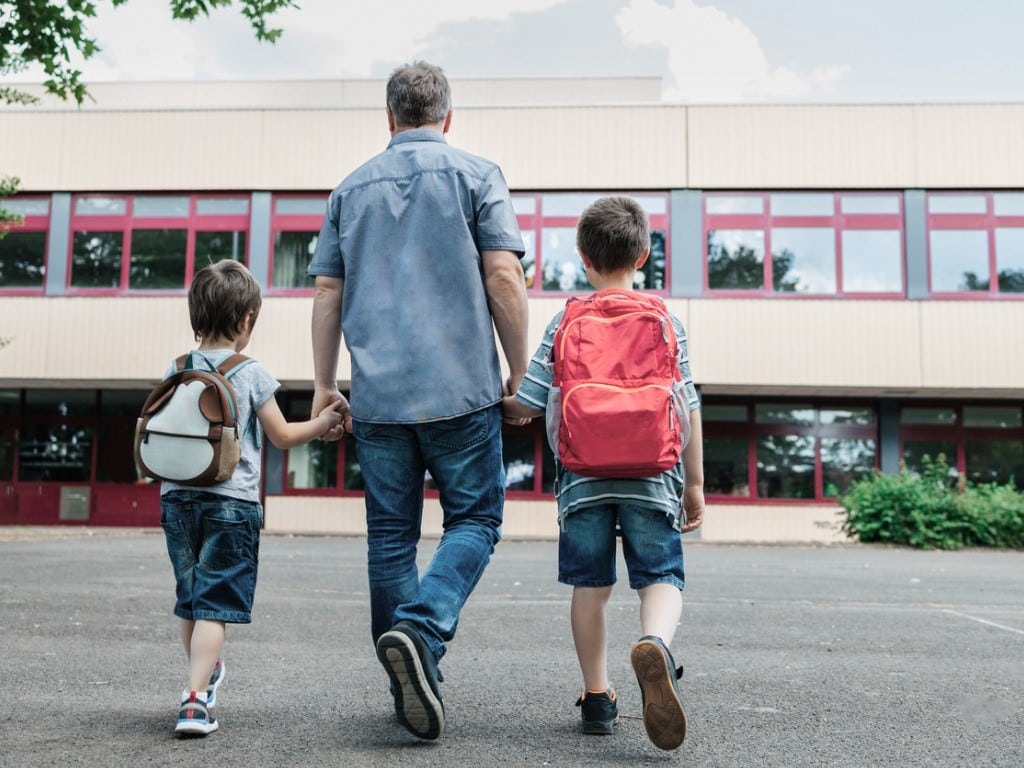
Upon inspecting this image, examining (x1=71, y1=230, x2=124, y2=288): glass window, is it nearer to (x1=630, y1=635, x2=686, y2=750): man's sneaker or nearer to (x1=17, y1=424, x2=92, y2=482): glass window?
(x1=17, y1=424, x2=92, y2=482): glass window

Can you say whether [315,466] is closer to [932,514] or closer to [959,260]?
[932,514]

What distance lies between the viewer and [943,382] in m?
18.5

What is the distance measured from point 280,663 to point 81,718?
128 centimetres

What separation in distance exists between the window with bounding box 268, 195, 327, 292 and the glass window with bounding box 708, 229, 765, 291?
723cm

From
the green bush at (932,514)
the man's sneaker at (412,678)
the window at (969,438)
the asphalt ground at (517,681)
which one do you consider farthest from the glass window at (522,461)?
the man's sneaker at (412,678)

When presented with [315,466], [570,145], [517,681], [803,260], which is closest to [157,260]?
[315,466]

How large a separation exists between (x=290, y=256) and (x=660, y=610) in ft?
58.5

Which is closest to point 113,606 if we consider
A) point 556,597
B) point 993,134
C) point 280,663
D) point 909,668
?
point 280,663

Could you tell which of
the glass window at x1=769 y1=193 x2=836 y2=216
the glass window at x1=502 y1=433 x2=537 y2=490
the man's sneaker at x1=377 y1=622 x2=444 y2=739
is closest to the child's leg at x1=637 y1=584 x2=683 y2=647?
the man's sneaker at x1=377 y1=622 x2=444 y2=739

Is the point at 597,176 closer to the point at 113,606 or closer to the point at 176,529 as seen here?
the point at 113,606

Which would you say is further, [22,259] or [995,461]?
[22,259]

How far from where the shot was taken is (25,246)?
20.5m

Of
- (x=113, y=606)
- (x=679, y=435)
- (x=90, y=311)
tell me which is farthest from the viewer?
(x=90, y=311)

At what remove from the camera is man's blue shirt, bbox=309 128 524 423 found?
309cm
